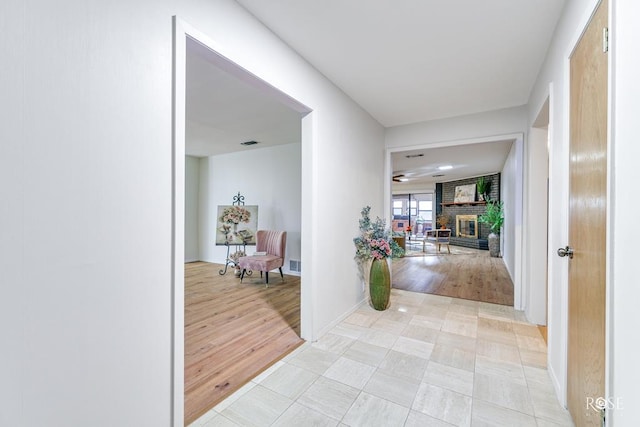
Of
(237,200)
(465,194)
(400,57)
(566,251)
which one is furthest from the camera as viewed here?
(465,194)

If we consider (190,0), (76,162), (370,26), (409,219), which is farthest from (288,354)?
A: (409,219)

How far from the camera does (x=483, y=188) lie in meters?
8.61

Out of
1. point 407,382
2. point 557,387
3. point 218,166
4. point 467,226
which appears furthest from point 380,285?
point 467,226

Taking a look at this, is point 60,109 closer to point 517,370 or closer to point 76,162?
point 76,162

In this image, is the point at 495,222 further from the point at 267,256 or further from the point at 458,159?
the point at 267,256

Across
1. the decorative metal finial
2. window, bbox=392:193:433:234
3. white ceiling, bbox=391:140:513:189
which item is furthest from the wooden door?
window, bbox=392:193:433:234

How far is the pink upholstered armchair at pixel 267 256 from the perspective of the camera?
14.1 feet

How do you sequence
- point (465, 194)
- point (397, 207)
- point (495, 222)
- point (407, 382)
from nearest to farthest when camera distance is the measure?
point (407, 382), point (495, 222), point (465, 194), point (397, 207)

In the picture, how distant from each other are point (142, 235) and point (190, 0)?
4.09ft

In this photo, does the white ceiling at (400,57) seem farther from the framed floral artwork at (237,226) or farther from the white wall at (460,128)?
the framed floral artwork at (237,226)

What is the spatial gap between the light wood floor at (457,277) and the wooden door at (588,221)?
7.74 feet

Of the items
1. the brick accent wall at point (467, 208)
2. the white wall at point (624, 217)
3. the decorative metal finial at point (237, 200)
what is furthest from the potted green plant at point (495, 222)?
the white wall at point (624, 217)

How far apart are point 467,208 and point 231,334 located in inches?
368

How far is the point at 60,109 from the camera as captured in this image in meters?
0.96
